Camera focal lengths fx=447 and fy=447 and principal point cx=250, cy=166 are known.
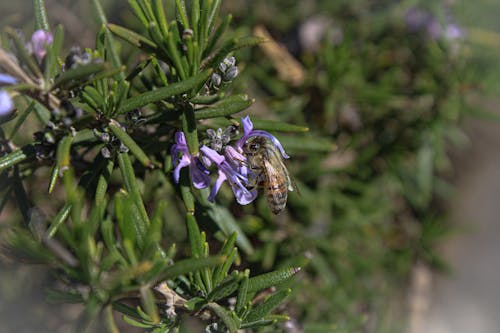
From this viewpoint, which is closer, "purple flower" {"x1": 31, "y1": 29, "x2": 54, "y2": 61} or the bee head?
"purple flower" {"x1": 31, "y1": 29, "x2": 54, "y2": 61}

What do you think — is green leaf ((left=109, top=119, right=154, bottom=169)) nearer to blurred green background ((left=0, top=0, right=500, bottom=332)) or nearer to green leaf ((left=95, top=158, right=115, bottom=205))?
green leaf ((left=95, top=158, right=115, bottom=205))

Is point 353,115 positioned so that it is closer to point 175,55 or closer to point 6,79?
point 175,55

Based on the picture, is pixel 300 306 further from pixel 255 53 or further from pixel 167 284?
pixel 255 53

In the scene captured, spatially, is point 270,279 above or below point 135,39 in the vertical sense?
below

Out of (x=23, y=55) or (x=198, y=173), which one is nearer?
(x=23, y=55)

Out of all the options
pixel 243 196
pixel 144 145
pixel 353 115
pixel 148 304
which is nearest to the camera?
pixel 148 304

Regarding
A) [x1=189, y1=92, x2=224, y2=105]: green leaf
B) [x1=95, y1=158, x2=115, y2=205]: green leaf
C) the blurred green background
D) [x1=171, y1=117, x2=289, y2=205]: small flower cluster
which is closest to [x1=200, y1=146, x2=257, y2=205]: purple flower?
[x1=171, y1=117, x2=289, y2=205]: small flower cluster

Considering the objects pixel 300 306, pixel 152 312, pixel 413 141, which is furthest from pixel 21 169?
pixel 413 141

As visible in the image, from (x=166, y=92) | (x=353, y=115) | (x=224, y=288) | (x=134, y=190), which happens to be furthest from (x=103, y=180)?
(x=353, y=115)
